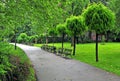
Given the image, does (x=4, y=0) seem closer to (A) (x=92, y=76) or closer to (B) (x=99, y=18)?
(A) (x=92, y=76)

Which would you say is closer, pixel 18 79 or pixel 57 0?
pixel 18 79

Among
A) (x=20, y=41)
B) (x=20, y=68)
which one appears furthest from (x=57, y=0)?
(x=20, y=41)

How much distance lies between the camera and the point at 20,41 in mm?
82250

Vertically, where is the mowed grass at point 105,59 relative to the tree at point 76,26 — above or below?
below

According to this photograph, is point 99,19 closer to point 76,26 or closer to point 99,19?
point 99,19

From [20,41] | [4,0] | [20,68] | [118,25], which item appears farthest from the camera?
[20,41]

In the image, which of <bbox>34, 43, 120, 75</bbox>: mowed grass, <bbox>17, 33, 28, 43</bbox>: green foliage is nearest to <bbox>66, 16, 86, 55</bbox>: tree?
<bbox>34, 43, 120, 75</bbox>: mowed grass

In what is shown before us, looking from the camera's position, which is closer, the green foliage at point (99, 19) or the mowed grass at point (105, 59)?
the mowed grass at point (105, 59)

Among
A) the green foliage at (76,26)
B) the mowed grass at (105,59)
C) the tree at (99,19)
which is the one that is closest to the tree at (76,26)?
the green foliage at (76,26)

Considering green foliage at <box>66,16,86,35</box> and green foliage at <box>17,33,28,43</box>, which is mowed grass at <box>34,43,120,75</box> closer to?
green foliage at <box>66,16,86,35</box>

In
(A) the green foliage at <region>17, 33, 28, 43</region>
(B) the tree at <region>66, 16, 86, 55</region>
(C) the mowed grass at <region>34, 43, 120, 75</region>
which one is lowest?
(C) the mowed grass at <region>34, 43, 120, 75</region>

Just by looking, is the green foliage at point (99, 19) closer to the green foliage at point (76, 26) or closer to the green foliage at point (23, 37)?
the green foliage at point (76, 26)

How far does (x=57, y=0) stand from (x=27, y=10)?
1.68 metres

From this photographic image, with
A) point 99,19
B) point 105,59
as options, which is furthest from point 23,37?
point 99,19
